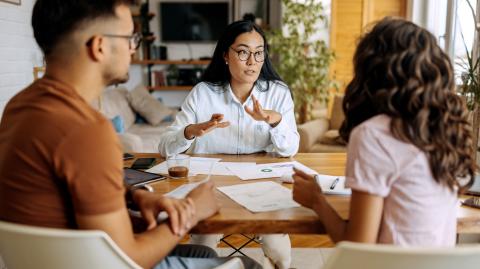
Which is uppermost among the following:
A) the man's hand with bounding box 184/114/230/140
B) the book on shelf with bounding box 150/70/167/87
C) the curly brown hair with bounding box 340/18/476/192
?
the curly brown hair with bounding box 340/18/476/192

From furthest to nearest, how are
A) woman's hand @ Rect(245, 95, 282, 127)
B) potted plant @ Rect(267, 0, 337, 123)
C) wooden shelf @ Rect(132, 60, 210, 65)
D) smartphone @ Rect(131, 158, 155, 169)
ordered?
wooden shelf @ Rect(132, 60, 210, 65) < potted plant @ Rect(267, 0, 337, 123) < woman's hand @ Rect(245, 95, 282, 127) < smartphone @ Rect(131, 158, 155, 169)

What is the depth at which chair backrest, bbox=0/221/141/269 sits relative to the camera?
0.88 meters

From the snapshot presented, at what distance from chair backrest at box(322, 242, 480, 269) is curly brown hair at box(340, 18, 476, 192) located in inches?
7.9

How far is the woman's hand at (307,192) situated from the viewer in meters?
1.22

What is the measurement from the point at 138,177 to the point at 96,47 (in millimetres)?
660

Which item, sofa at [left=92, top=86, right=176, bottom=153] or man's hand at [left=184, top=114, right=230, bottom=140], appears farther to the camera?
sofa at [left=92, top=86, right=176, bottom=153]

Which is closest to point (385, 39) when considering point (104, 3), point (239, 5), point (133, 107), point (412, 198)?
point (412, 198)

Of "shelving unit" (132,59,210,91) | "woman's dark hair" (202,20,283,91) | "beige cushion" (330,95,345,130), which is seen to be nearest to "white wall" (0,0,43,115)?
"woman's dark hair" (202,20,283,91)

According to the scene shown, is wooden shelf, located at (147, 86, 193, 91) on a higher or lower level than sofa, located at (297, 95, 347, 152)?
higher

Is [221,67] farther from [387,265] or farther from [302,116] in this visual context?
[302,116]

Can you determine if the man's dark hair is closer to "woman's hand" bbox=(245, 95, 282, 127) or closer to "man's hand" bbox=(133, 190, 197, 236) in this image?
"man's hand" bbox=(133, 190, 197, 236)

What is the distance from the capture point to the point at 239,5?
624 cm

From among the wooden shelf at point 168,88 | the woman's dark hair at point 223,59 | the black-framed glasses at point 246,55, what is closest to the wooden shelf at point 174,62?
the wooden shelf at point 168,88

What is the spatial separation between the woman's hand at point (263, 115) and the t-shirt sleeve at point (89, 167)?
3.41 feet
